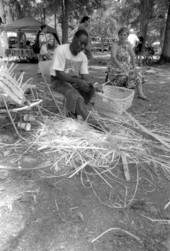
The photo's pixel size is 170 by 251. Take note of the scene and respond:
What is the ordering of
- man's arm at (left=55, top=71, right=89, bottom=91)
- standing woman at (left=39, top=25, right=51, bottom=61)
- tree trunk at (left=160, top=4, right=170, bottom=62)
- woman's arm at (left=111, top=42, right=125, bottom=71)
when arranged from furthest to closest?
tree trunk at (left=160, top=4, right=170, bottom=62), standing woman at (left=39, top=25, right=51, bottom=61), woman's arm at (left=111, top=42, right=125, bottom=71), man's arm at (left=55, top=71, right=89, bottom=91)

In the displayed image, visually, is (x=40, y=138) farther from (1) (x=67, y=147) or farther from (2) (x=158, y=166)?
(2) (x=158, y=166)

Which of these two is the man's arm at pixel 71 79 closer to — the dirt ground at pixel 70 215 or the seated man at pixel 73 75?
the seated man at pixel 73 75

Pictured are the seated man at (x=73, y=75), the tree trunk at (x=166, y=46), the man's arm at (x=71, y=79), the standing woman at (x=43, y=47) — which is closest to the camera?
the seated man at (x=73, y=75)

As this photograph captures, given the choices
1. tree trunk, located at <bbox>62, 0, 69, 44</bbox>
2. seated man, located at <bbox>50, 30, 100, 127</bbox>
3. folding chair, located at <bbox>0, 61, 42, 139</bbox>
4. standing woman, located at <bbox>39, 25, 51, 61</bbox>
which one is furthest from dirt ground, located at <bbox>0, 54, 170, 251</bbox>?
tree trunk, located at <bbox>62, 0, 69, 44</bbox>

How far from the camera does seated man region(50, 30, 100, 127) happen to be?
114 inches

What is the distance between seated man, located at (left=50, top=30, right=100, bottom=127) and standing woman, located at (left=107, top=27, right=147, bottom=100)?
1040 millimetres

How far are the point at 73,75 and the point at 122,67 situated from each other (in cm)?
130

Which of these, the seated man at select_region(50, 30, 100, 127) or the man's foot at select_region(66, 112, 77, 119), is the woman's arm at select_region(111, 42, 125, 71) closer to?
the seated man at select_region(50, 30, 100, 127)

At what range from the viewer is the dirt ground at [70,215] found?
1.52 meters

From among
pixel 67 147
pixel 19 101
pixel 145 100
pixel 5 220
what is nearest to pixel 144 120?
Answer: pixel 145 100

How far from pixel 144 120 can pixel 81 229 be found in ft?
7.41

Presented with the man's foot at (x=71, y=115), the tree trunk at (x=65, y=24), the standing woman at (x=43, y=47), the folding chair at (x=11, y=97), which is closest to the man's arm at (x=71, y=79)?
the man's foot at (x=71, y=115)

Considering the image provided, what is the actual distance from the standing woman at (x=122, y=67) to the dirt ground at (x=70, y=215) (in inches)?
92.1

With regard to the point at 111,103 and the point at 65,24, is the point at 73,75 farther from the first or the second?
the point at 65,24
